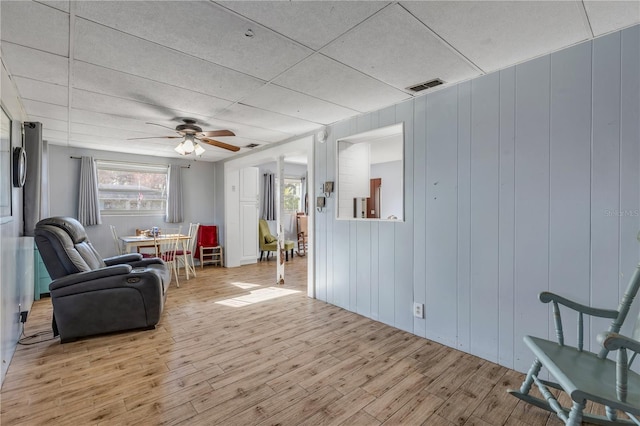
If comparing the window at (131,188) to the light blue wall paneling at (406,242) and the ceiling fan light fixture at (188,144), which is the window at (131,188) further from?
the light blue wall paneling at (406,242)

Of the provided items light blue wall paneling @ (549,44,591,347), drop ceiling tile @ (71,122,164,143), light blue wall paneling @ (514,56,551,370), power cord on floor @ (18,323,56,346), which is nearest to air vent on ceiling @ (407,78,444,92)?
light blue wall paneling @ (514,56,551,370)

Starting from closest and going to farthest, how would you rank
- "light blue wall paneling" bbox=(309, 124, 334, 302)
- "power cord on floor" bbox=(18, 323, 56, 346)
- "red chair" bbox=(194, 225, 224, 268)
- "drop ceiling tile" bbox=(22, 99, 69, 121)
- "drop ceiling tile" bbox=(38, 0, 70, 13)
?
1. "drop ceiling tile" bbox=(38, 0, 70, 13)
2. "power cord on floor" bbox=(18, 323, 56, 346)
3. "drop ceiling tile" bbox=(22, 99, 69, 121)
4. "light blue wall paneling" bbox=(309, 124, 334, 302)
5. "red chair" bbox=(194, 225, 224, 268)

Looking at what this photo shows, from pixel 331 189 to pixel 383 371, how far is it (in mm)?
2077

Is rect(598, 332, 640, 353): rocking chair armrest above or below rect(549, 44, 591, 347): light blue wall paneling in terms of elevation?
A: below

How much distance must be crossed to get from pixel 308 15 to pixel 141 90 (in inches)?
70.2

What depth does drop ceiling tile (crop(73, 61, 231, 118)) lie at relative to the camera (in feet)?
7.53

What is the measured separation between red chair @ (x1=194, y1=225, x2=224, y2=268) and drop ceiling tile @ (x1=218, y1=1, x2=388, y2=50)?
5.11 m

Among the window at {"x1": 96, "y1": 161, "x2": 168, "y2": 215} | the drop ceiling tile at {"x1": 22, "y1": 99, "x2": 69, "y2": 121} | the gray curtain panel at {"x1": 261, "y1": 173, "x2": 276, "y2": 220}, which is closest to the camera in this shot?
the drop ceiling tile at {"x1": 22, "y1": 99, "x2": 69, "y2": 121}

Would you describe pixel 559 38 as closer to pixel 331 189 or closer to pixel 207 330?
pixel 331 189

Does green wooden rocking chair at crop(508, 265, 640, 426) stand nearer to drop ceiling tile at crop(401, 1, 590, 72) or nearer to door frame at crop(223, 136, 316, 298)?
drop ceiling tile at crop(401, 1, 590, 72)

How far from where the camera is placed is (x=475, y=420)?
5.53ft

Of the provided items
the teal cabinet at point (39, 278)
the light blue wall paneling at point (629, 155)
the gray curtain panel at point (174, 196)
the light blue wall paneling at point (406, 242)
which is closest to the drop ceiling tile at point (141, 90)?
the light blue wall paneling at point (406, 242)

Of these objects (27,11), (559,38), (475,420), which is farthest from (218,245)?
(559,38)

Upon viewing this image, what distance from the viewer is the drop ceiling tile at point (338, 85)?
222cm
